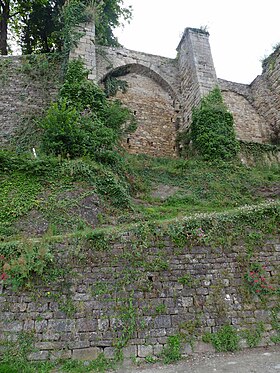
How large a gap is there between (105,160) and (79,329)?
15.6ft

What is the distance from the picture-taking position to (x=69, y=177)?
7.22 m

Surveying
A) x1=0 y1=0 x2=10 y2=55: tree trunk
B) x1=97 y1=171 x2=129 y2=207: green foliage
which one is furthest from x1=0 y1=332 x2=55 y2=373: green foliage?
x1=0 y1=0 x2=10 y2=55: tree trunk

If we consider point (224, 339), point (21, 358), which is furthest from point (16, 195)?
point (224, 339)

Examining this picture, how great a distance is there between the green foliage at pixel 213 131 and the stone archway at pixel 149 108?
48.2 inches

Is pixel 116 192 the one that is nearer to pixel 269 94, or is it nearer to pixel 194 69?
pixel 194 69

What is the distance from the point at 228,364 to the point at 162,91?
11178 millimetres

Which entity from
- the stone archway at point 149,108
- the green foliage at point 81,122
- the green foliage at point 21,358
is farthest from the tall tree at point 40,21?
the green foliage at point 21,358

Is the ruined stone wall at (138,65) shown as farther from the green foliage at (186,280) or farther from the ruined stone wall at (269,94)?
the green foliage at (186,280)

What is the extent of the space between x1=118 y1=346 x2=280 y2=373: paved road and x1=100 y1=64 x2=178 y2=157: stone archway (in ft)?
26.9

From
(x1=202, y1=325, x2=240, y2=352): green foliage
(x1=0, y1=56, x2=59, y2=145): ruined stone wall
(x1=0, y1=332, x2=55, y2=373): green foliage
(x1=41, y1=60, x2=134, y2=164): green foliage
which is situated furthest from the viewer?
(x1=0, y1=56, x2=59, y2=145): ruined stone wall

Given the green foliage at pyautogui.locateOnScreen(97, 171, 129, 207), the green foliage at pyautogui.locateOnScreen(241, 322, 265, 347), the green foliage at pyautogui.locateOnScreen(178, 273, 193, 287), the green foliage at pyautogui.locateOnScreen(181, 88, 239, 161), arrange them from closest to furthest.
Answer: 1. the green foliage at pyautogui.locateOnScreen(241, 322, 265, 347)
2. the green foliage at pyautogui.locateOnScreen(178, 273, 193, 287)
3. the green foliage at pyautogui.locateOnScreen(97, 171, 129, 207)
4. the green foliage at pyautogui.locateOnScreen(181, 88, 239, 161)

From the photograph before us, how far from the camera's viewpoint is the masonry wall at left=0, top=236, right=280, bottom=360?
4293 mm

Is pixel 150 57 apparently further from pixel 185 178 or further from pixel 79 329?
pixel 79 329

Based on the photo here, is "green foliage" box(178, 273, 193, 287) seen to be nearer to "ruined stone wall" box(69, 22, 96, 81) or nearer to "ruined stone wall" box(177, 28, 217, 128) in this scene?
"ruined stone wall" box(69, 22, 96, 81)
